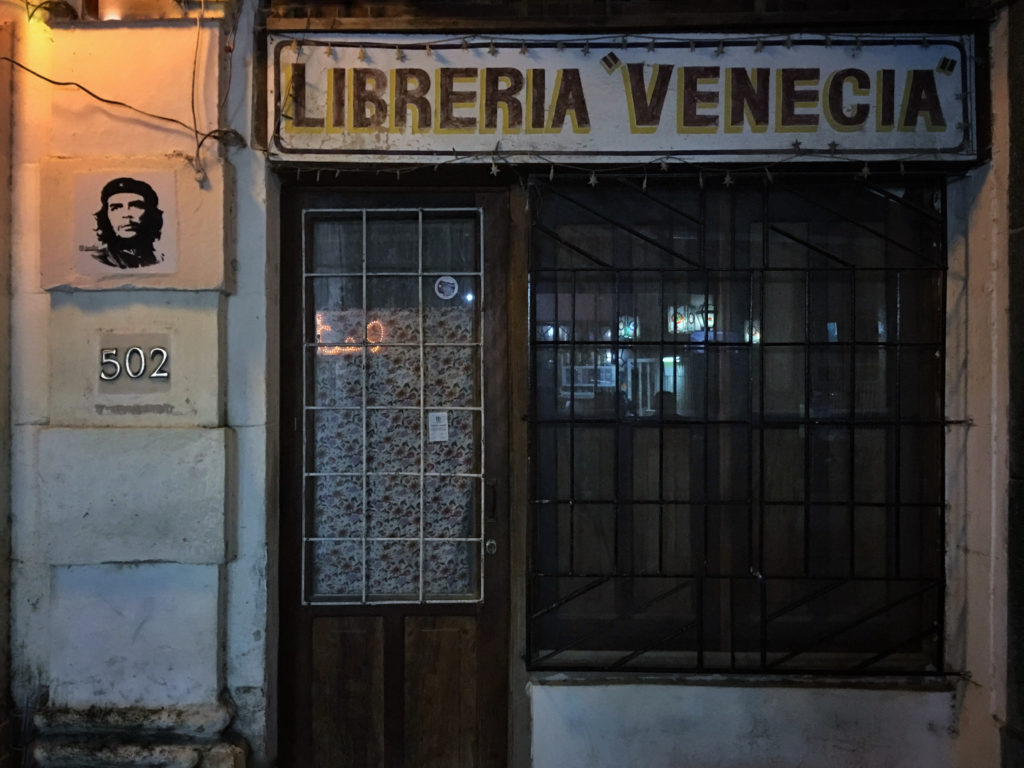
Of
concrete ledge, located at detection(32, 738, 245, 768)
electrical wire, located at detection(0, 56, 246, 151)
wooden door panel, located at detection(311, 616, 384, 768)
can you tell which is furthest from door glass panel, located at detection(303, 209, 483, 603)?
concrete ledge, located at detection(32, 738, 245, 768)

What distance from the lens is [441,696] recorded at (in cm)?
334

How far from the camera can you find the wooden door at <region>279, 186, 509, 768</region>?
131 inches

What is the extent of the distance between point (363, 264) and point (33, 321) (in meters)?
1.57

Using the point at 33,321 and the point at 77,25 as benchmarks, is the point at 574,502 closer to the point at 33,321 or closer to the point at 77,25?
the point at 33,321

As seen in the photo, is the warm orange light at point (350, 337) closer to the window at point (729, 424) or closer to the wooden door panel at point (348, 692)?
the window at point (729, 424)

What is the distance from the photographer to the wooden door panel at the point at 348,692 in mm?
3340

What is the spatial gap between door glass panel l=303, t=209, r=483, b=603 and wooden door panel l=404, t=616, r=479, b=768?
218mm

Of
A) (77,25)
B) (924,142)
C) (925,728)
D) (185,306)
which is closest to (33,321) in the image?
(185,306)

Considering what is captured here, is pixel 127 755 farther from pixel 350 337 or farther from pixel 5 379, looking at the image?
pixel 350 337

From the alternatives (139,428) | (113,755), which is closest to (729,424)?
(139,428)

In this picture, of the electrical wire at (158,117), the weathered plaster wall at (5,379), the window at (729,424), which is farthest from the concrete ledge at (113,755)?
the electrical wire at (158,117)

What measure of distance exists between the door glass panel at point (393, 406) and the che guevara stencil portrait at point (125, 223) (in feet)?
2.19

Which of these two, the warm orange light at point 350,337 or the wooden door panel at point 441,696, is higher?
the warm orange light at point 350,337

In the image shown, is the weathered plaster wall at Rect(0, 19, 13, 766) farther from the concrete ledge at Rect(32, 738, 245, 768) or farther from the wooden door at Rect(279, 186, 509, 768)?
the wooden door at Rect(279, 186, 509, 768)
